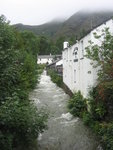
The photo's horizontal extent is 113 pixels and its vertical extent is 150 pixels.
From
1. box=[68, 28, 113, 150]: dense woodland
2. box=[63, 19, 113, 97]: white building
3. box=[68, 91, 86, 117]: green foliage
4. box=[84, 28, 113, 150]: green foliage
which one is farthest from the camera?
box=[68, 91, 86, 117]: green foliage

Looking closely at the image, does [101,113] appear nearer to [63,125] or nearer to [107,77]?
[107,77]

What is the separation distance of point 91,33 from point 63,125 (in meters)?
5.68

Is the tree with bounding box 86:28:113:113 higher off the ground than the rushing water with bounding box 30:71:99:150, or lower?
higher

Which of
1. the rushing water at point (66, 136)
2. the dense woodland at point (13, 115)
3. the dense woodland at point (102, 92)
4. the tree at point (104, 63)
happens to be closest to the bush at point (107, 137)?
the dense woodland at point (102, 92)

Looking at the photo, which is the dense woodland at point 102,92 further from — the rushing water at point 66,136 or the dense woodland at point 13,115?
the dense woodland at point 13,115

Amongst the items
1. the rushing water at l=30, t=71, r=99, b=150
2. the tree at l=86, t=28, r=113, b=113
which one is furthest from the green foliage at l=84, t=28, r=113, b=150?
the rushing water at l=30, t=71, r=99, b=150

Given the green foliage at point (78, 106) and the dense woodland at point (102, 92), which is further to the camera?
the green foliage at point (78, 106)

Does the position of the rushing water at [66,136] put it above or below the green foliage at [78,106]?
below

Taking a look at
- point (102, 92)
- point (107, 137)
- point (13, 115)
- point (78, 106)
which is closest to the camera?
point (13, 115)

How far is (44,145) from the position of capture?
38.9 feet

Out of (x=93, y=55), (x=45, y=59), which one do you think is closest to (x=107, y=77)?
(x=93, y=55)

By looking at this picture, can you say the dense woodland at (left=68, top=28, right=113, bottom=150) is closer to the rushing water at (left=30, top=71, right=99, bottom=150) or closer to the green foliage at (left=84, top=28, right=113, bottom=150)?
the green foliage at (left=84, top=28, right=113, bottom=150)

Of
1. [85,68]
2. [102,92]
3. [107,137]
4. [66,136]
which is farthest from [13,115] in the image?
[85,68]

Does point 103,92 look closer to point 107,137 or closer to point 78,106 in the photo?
point 107,137
